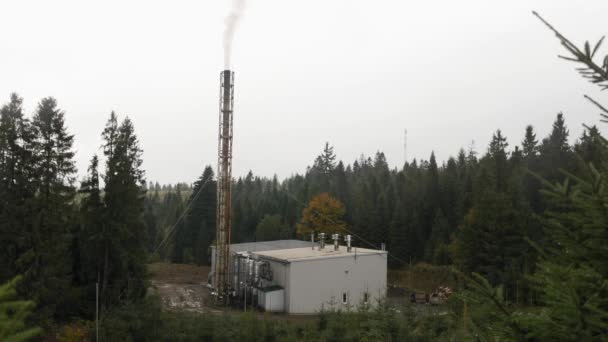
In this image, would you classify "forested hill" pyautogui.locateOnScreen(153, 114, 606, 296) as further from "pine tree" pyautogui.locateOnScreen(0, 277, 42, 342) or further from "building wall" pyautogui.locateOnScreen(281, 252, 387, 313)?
"pine tree" pyautogui.locateOnScreen(0, 277, 42, 342)

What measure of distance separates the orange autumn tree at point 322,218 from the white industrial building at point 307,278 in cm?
1369

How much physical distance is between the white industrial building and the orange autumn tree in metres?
13.7

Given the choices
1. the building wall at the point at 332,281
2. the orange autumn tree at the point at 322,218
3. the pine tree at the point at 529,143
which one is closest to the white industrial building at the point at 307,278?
the building wall at the point at 332,281

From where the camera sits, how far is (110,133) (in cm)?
2123

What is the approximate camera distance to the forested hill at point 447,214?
25969mm

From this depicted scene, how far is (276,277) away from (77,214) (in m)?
10.6

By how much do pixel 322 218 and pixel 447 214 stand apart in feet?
41.9

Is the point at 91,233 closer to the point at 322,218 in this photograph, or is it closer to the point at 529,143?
the point at 322,218

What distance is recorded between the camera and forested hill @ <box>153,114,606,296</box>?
25969mm

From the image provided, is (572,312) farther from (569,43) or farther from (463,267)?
(463,267)

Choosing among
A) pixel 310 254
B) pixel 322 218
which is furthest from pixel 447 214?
pixel 310 254

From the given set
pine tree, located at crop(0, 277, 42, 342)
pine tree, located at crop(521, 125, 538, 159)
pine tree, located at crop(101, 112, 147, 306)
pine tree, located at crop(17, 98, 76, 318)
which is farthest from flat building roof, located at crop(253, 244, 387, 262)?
pine tree, located at crop(521, 125, 538, 159)

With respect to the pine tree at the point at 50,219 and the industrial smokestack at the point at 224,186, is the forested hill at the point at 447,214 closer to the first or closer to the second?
→ the industrial smokestack at the point at 224,186

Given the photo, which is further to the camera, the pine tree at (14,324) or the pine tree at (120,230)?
the pine tree at (120,230)
